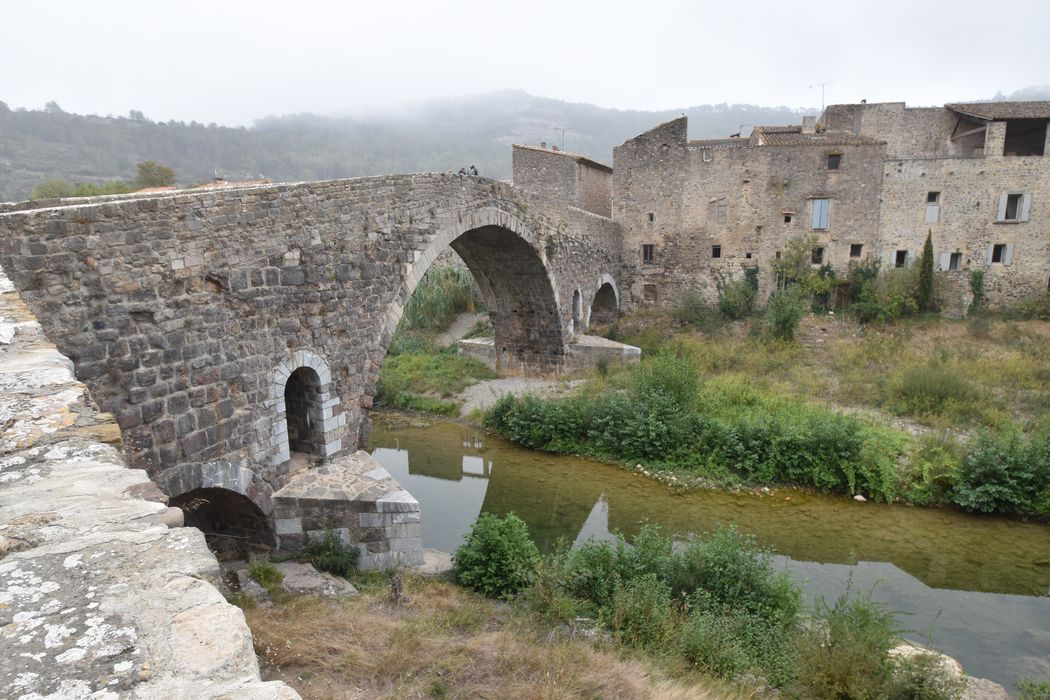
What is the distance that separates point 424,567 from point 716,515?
218 inches

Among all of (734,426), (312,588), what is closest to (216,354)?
(312,588)

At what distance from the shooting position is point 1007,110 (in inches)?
772

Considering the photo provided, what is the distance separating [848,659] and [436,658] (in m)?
3.63

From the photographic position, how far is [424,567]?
8.48 meters

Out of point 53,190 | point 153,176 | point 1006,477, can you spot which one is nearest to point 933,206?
point 1006,477

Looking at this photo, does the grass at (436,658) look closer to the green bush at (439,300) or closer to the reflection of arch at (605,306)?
the green bush at (439,300)

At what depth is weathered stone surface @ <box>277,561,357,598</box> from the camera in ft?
23.5

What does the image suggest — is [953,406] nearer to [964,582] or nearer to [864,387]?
[864,387]

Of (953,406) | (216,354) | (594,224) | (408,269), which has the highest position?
(594,224)

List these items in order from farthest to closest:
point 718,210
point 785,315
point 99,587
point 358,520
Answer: point 718,210 → point 785,315 → point 358,520 → point 99,587

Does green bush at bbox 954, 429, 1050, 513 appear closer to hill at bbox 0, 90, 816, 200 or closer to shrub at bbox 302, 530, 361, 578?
shrub at bbox 302, 530, 361, 578

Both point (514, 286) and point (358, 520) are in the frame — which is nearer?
point (358, 520)

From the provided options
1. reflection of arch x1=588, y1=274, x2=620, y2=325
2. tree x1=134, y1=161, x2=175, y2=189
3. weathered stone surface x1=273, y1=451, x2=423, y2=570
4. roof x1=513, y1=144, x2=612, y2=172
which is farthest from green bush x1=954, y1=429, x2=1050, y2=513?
tree x1=134, y1=161, x2=175, y2=189

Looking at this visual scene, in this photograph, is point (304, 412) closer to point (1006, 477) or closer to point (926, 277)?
point (1006, 477)
